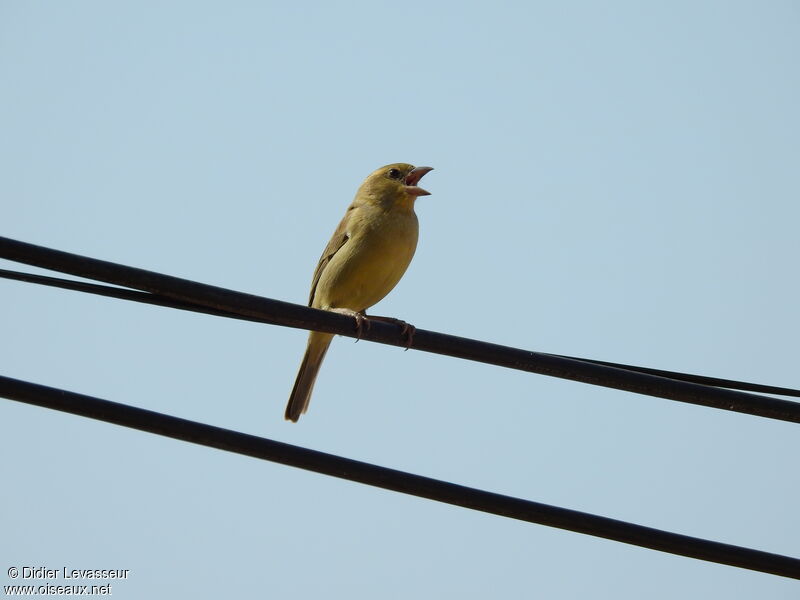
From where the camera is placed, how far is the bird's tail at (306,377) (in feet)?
23.8

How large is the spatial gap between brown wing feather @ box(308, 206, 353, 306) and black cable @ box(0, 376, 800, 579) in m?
3.57

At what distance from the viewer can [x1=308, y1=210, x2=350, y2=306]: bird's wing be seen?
22.9 feet

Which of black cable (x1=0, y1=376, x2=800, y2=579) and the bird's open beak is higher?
the bird's open beak

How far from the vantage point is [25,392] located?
312cm

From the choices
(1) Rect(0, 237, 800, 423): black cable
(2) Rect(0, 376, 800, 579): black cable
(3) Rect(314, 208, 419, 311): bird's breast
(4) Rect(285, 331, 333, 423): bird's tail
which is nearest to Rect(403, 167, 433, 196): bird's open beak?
(3) Rect(314, 208, 419, 311): bird's breast

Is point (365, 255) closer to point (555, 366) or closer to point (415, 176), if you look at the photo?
point (415, 176)

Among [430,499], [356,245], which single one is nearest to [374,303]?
[356,245]

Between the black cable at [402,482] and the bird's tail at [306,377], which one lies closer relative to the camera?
the black cable at [402,482]

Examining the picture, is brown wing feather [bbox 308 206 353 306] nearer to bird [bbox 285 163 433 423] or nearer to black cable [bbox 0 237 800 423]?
bird [bbox 285 163 433 423]

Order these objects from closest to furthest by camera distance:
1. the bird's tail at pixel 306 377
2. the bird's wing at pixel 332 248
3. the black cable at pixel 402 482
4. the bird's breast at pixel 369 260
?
the black cable at pixel 402 482 → the bird's breast at pixel 369 260 → the bird's wing at pixel 332 248 → the bird's tail at pixel 306 377

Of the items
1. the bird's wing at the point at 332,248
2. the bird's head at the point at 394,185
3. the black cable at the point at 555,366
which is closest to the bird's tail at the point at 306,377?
the bird's wing at the point at 332,248

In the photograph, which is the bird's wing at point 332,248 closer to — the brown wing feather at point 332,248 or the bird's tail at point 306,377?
the brown wing feather at point 332,248

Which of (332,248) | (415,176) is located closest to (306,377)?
(332,248)

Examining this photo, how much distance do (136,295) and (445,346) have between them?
1.26m
